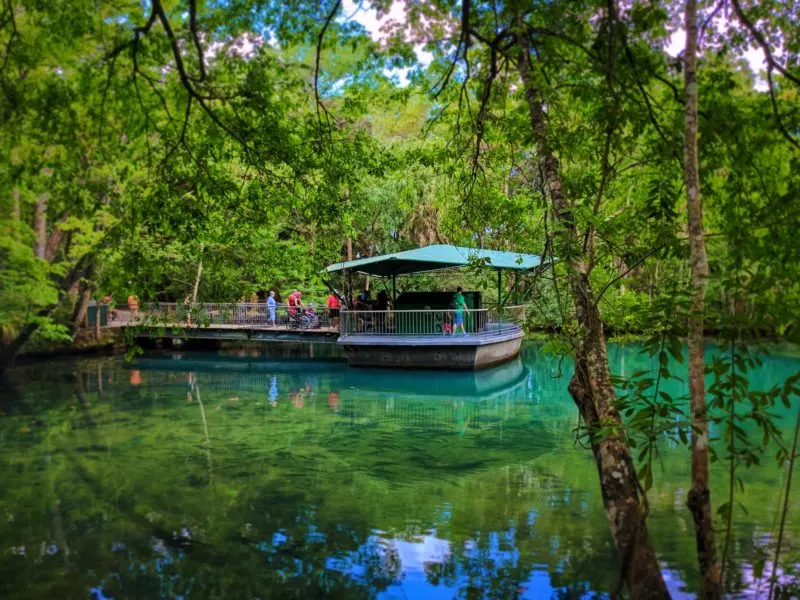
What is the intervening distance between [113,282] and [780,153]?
4581 millimetres

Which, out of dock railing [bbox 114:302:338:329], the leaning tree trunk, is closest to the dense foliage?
the leaning tree trunk

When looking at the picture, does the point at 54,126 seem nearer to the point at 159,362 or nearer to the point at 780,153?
the point at 780,153

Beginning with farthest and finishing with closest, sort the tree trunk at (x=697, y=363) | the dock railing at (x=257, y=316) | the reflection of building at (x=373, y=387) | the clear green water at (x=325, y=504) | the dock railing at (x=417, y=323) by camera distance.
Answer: the dock railing at (x=257, y=316) < the dock railing at (x=417, y=323) < the reflection of building at (x=373, y=387) < the clear green water at (x=325, y=504) < the tree trunk at (x=697, y=363)

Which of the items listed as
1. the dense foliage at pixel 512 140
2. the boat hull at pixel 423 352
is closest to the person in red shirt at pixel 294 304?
the boat hull at pixel 423 352

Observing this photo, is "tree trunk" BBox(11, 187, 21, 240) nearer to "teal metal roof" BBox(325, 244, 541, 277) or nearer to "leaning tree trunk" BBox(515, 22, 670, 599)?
"teal metal roof" BBox(325, 244, 541, 277)

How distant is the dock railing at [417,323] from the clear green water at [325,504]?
4555mm

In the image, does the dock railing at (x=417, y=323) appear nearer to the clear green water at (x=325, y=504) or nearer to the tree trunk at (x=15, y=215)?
the clear green water at (x=325, y=504)

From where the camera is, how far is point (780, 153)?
3.77m

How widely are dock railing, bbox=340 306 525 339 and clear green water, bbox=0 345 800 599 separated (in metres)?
4.56

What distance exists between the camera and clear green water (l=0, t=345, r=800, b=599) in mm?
5020

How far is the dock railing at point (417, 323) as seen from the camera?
17.7 meters

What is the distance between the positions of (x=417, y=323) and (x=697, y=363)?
50.3 feet

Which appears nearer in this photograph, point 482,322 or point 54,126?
point 54,126

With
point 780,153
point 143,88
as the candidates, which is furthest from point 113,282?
point 780,153
